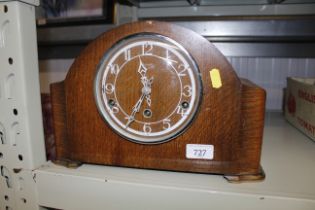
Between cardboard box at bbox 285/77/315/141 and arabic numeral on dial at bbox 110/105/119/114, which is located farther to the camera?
cardboard box at bbox 285/77/315/141

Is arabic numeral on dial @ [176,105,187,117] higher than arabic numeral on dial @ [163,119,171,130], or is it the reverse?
arabic numeral on dial @ [176,105,187,117]

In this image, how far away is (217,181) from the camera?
419 mm

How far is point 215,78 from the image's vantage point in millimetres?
401

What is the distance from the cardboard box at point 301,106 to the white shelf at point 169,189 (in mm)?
178

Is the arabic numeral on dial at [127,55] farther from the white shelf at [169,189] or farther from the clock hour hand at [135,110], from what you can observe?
the white shelf at [169,189]

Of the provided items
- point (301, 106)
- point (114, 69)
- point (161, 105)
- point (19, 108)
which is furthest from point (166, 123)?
point (301, 106)

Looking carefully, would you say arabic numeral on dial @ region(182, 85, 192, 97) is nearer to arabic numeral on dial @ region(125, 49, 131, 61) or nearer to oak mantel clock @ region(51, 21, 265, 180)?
oak mantel clock @ region(51, 21, 265, 180)

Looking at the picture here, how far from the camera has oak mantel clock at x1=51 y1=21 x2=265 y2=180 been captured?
401 millimetres

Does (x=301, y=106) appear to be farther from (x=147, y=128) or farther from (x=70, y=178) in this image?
(x=70, y=178)

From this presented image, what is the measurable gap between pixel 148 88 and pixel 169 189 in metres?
0.17

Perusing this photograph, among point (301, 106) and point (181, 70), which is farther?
point (301, 106)

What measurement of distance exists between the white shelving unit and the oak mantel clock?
0.03 meters

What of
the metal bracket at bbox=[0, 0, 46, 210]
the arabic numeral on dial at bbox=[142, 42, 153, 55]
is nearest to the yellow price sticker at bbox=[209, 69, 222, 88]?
the arabic numeral on dial at bbox=[142, 42, 153, 55]

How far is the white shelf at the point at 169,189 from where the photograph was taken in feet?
1.23
